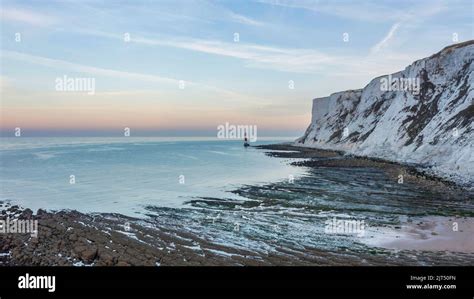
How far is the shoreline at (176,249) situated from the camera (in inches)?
451

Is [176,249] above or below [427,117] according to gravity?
below

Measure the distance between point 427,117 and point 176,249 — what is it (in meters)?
44.8

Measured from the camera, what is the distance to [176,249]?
42.0 feet

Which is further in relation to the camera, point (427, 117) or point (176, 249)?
point (427, 117)

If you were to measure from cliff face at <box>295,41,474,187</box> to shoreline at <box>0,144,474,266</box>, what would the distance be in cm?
1611

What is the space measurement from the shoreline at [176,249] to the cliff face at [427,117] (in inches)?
634

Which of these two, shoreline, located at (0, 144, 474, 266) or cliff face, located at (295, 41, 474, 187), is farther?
cliff face, located at (295, 41, 474, 187)

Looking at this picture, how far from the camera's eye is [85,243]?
44.3 feet

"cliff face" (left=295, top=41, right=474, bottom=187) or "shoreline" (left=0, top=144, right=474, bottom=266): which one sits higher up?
"cliff face" (left=295, top=41, right=474, bottom=187)

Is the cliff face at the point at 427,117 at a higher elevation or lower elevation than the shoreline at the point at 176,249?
higher

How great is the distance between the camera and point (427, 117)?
156ft

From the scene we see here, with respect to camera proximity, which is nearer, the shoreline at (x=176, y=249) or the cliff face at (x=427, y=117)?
the shoreline at (x=176, y=249)

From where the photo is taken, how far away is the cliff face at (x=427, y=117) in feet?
112

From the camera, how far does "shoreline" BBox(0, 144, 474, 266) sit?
1145 centimetres
